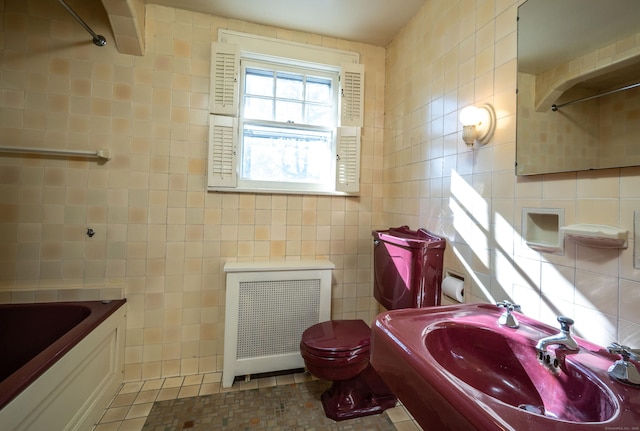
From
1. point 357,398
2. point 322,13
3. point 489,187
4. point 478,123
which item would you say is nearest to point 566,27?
point 478,123

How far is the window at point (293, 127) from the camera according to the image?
192 centimetres

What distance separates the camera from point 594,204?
845mm

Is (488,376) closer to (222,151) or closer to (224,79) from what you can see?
(222,151)

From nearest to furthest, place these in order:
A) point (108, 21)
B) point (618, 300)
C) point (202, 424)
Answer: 1. point (618, 300)
2. point (202, 424)
3. point (108, 21)

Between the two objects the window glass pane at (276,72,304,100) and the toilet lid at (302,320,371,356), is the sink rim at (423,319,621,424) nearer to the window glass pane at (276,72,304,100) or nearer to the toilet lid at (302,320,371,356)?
the toilet lid at (302,320,371,356)

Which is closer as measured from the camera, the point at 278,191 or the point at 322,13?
the point at 322,13

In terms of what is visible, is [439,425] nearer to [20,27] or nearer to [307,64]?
[307,64]

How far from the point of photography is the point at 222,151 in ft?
5.95

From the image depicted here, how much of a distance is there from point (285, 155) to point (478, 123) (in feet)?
4.15

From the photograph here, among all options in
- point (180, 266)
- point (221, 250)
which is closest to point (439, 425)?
point (221, 250)

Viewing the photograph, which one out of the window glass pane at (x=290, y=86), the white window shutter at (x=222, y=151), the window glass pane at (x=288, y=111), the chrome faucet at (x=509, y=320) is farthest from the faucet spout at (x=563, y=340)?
the window glass pane at (x=290, y=86)

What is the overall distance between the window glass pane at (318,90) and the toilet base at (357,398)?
6.17ft

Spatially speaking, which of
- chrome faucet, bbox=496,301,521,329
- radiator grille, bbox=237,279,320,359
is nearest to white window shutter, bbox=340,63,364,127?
radiator grille, bbox=237,279,320,359

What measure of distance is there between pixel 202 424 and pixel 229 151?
1583 mm
